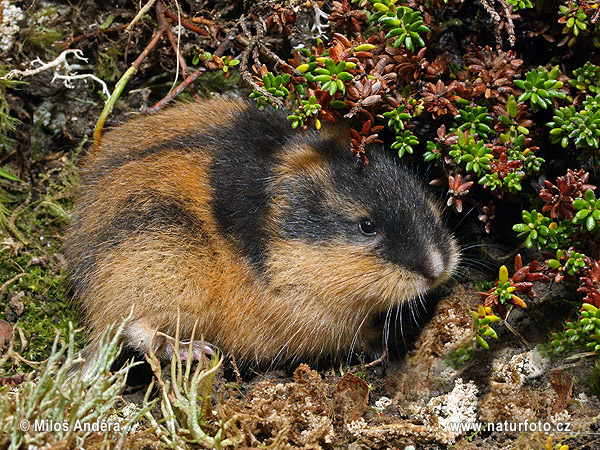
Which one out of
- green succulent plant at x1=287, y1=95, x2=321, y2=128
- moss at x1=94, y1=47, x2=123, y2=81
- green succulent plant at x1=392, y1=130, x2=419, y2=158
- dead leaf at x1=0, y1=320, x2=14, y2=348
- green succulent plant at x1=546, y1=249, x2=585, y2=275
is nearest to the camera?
green succulent plant at x1=546, y1=249, x2=585, y2=275

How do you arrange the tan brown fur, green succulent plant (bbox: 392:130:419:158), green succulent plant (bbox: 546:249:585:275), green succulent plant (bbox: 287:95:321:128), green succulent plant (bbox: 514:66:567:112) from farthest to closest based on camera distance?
the tan brown fur, green succulent plant (bbox: 392:130:419:158), green succulent plant (bbox: 287:95:321:128), green succulent plant (bbox: 514:66:567:112), green succulent plant (bbox: 546:249:585:275)

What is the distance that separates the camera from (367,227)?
166 inches

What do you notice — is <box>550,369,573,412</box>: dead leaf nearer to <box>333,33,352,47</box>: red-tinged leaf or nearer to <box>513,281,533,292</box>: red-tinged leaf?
<box>513,281,533,292</box>: red-tinged leaf

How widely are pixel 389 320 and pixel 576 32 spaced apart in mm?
2302

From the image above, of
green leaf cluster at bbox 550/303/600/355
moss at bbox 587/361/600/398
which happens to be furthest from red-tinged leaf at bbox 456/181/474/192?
moss at bbox 587/361/600/398

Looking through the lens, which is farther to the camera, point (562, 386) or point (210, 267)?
point (210, 267)

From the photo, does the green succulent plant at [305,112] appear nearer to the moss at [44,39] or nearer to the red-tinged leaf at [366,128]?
the red-tinged leaf at [366,128]

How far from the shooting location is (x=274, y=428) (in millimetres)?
3801

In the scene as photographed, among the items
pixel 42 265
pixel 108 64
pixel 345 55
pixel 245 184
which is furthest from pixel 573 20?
pixel 42 265

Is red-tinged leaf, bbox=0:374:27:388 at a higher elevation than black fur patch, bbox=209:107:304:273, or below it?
below

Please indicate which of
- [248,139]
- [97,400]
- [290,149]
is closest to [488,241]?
[290,149]

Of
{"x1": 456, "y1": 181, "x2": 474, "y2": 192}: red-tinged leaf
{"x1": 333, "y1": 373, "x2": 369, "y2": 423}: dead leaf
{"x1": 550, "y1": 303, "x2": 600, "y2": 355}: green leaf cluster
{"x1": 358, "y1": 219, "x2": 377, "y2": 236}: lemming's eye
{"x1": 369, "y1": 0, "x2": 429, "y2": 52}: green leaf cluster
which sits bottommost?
{"x1": 333, "y1": 373, "x2": 369, "y2": 423}: dead leaf

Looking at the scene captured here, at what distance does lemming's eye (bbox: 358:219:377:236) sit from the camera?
4203 millimetres

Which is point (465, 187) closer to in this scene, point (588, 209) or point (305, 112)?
point (588, 209)
